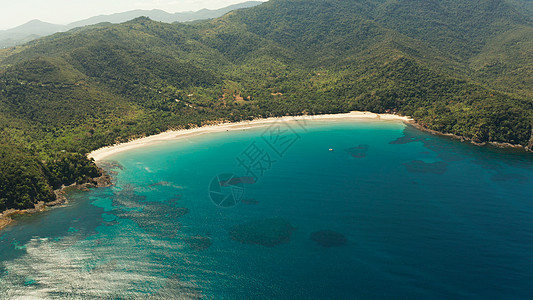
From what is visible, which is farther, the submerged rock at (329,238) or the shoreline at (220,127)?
the shoreline at (220,127)

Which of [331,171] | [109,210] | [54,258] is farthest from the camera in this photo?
[331,171]

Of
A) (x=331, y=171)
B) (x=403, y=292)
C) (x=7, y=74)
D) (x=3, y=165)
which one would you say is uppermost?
(x=7, y=74)

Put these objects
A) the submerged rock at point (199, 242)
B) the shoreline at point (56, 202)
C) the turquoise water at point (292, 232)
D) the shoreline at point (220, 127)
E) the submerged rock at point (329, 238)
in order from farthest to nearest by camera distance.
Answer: the shoreline at point (220, 127), the shoreline at point (56, 202), the submerged rock at point (199, 242), the submerged rock at point (329, 238), the turquoise water at point (292, 232)

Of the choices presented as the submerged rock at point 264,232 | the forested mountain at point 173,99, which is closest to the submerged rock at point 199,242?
the submerged rock at point 264,232

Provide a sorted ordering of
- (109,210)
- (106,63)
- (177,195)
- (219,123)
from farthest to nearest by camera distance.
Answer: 1. (106,63)
2. (219,123)
3. (177,195)
4. (109,210)

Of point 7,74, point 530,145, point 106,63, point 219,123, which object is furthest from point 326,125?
point 7,74

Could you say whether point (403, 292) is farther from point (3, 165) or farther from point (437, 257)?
point (3, 165)

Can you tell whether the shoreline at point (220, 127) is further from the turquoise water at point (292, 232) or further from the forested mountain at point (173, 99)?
the turquoise water at point (292, 232)
